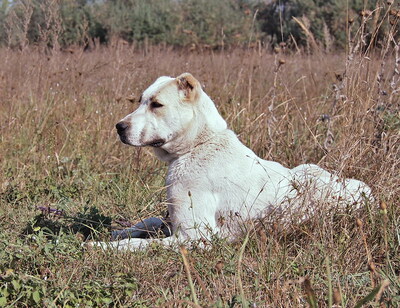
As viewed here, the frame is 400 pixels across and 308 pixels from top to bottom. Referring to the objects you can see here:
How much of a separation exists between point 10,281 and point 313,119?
3.52 meters

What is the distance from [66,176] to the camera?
4758mm

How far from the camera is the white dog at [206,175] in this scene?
3330mm

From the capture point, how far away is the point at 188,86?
348 centimetres

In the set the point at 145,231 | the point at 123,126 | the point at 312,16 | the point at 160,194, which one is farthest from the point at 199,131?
the point at 312,16

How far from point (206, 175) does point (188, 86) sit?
1.81 feet

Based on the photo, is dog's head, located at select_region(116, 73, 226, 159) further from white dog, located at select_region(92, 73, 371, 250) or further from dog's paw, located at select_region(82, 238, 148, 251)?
dog's paw, located at select_region(82, 238, 148, 251)

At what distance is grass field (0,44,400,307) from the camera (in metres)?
2.65

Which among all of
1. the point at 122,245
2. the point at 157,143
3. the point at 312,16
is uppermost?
the point at 157,143

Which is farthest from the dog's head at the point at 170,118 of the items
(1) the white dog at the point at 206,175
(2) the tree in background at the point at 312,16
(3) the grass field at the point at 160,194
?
(2) the tree in background at the point at 312,16

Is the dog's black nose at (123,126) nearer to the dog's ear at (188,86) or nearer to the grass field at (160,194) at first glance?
the dog's ear at (188,86)

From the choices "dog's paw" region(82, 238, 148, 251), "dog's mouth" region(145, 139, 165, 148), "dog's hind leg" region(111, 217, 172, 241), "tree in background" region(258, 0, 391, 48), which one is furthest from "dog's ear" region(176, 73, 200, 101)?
"tree in background" region(258, 0, 391, 48)

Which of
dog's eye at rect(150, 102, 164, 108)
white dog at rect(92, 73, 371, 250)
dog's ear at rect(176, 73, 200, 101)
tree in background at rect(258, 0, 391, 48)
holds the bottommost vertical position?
tree in background at rect(258, 0, 391, 48)

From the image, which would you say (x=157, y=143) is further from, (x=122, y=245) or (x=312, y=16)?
(x=312, y=16)

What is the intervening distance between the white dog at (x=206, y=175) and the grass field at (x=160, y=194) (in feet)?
0.50
